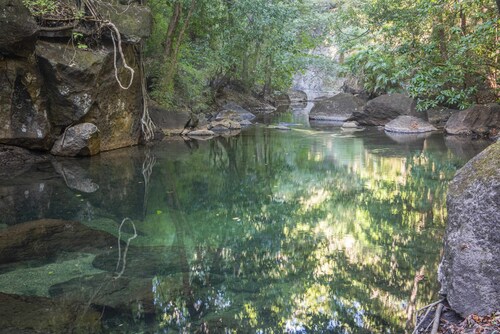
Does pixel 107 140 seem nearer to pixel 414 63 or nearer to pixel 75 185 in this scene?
pixel 75 185

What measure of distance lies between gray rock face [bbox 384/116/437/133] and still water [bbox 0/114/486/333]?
7904 mm

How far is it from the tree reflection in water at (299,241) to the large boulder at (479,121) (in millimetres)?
5496

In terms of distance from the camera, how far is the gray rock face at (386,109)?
73.1 ft

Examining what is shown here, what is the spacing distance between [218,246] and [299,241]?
3.71 feet

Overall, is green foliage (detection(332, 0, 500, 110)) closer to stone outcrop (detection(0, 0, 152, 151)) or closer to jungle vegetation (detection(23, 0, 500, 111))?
jungle vegetation (detection(23, 0, 500, 111))

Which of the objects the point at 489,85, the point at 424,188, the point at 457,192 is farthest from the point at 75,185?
the point at 489,85

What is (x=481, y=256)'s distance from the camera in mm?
3541

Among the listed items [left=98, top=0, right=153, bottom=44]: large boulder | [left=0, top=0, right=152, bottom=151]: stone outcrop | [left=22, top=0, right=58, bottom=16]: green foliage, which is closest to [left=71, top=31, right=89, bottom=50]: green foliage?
[left=0, top=0, right=152, bottom=151]: stone outcrop

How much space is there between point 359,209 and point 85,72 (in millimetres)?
8513

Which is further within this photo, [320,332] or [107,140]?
[107,140]

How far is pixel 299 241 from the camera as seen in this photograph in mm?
6922

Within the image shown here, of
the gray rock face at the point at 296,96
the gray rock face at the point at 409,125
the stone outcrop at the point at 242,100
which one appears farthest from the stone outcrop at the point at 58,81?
the gray rock face at the point at 296,96

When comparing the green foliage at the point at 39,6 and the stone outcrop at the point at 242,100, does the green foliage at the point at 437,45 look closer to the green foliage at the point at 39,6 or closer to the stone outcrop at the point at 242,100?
the green foliage at the point at 39,6

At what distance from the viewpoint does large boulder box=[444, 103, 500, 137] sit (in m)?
18.3
